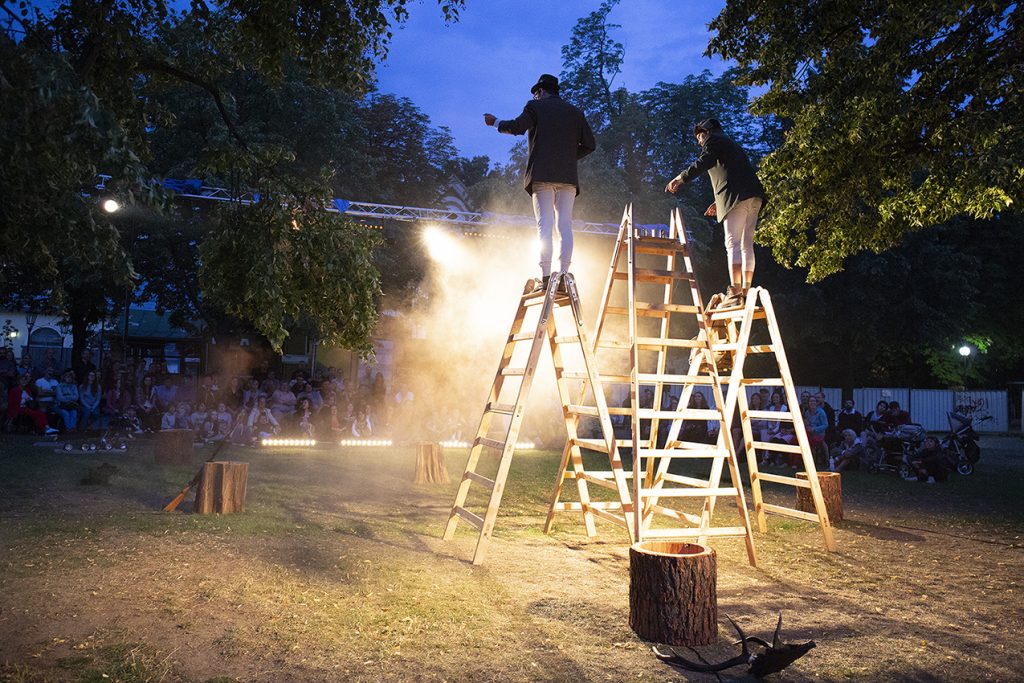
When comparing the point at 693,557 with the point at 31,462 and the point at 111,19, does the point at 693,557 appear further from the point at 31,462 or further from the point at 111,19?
the point at 31,462

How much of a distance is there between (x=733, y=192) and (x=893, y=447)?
892cm

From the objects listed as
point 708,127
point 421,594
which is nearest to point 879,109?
point 708,127

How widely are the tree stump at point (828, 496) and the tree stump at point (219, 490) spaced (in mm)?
5490

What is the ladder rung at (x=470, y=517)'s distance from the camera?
5477mm

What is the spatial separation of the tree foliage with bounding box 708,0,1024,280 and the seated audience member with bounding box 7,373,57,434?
13192 millimetres

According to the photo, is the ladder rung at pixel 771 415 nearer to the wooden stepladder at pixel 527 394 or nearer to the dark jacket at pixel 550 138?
the wooden stepladder at pixel 527 394

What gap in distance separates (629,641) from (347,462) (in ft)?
28.7

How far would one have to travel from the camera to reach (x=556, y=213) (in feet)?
18.3

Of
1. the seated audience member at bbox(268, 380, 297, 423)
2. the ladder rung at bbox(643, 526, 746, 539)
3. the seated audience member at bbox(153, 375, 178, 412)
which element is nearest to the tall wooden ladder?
the ladder rung at bbox(643, 526, 746, 539)

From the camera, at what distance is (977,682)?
3473 mm

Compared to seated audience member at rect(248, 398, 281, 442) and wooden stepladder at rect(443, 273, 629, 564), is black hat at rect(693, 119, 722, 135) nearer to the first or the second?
wooden stepladder at rect(443, 273, 629, 564)

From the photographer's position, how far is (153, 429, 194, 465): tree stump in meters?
10.8

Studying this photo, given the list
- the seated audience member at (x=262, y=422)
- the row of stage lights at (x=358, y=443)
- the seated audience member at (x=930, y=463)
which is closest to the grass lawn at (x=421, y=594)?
the seated audience member at (x=930, y=463)

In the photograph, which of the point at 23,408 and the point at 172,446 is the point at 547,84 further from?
the point at 23,408
